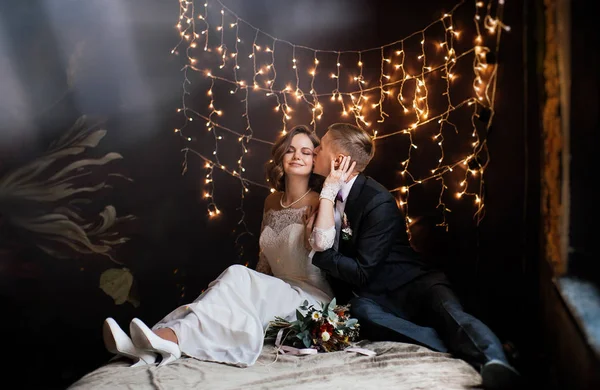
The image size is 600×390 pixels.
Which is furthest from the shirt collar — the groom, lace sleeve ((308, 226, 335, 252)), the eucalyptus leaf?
the eucalyptus leaf

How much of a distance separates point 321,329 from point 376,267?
44 cm

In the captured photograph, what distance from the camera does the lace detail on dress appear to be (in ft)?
11.6

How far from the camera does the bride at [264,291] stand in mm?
2854

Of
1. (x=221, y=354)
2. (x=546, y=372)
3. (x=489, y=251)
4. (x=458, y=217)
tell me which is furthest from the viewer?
(x=458, y=217)

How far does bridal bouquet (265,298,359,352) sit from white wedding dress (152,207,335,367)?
12cm

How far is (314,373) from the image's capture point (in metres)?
2.68

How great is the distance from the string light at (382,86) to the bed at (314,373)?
896 millimetres

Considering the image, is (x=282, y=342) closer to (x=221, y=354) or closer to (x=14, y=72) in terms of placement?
(x=221, y=354)

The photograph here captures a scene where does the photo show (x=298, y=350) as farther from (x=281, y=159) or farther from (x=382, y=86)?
(x=382, y=86)

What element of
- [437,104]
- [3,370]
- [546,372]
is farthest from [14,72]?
[546,372]

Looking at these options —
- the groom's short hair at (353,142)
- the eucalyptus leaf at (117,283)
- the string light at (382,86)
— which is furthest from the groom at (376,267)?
the eucalyptus leaf at (117,283)

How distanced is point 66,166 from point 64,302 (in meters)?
0.81

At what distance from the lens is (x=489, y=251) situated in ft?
10.3

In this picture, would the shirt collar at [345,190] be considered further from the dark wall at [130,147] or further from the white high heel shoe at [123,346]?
the white high heel shoe at [123,346]
